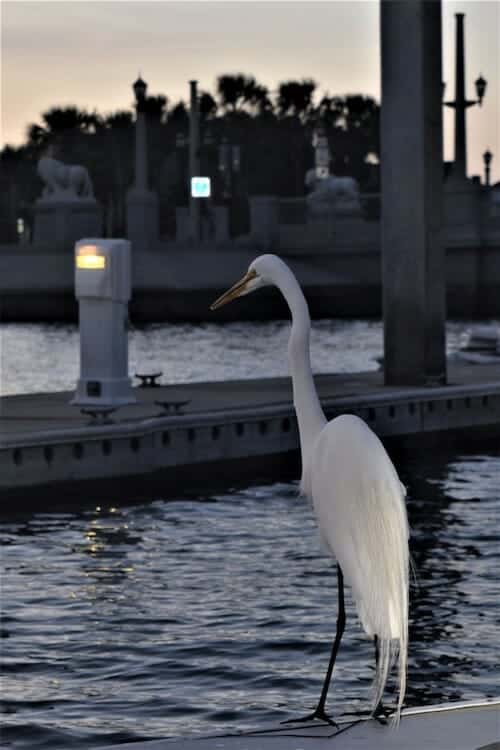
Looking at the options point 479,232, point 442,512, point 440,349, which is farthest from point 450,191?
point 442,512

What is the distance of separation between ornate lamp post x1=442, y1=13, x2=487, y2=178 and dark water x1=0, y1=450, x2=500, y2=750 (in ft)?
180

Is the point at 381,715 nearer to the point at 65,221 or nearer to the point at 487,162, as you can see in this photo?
the point at 65,221

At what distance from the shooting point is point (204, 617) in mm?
12164

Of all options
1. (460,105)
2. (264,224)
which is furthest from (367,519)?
(264,224)

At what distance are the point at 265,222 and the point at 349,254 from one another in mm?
3634

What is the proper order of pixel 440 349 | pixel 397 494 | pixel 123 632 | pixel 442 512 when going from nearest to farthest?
pixel 397 494 → pixel 123 632 → pixel 442 512 → pixel 440 349

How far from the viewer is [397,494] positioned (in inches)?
286

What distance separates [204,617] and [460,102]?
60980 mm

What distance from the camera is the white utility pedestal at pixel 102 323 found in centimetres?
2047

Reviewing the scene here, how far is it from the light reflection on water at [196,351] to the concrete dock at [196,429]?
499cm

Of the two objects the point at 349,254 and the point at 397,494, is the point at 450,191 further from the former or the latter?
the point at 397,494

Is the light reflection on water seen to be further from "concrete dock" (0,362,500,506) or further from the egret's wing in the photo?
the egret's wing

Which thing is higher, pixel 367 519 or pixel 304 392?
pixel 304 392

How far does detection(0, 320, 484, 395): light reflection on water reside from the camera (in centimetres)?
3744
